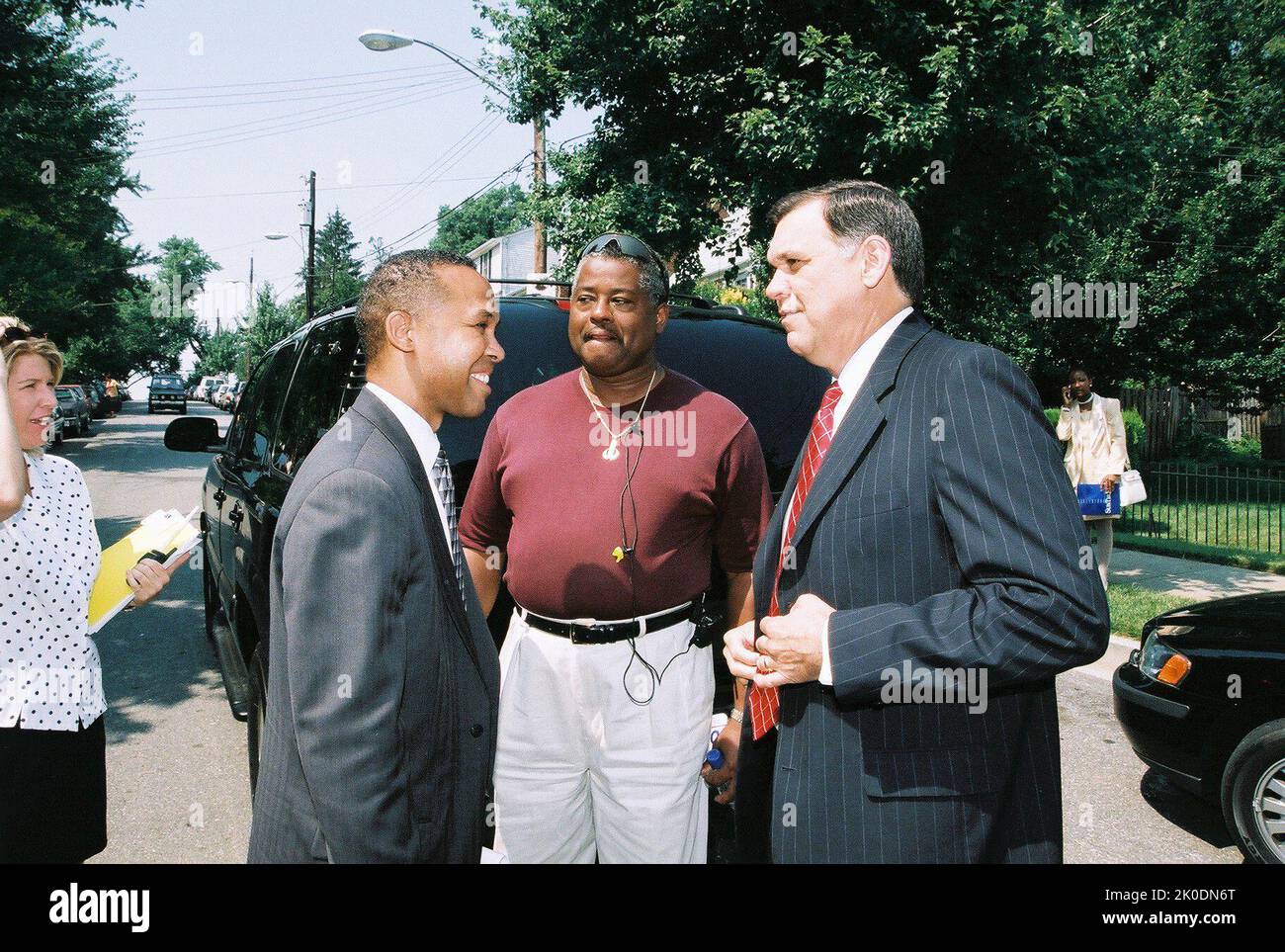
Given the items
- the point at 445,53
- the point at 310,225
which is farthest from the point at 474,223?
the point at 445,53

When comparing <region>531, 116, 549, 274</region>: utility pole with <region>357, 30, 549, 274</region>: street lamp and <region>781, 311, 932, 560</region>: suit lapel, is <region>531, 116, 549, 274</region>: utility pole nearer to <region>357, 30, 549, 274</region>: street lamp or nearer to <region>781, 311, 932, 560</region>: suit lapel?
<region>357, 30, 549, 274</region>: street lamp

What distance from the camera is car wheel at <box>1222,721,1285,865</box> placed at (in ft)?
12.4

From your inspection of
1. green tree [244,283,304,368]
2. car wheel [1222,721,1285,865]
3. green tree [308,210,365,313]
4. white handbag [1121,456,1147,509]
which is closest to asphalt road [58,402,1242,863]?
car wheel [1222,721,1285,865]

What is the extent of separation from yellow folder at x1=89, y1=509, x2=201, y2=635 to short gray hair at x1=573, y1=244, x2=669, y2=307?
56.1 inches

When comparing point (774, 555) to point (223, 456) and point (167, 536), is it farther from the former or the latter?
point (223, 456)

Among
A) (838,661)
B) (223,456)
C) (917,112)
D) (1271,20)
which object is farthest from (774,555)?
(1271,20)

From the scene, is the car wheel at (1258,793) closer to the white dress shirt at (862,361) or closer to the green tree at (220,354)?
the white dress shirt at (862,361)

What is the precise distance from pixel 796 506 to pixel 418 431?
0.83 meters

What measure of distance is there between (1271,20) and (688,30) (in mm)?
5343

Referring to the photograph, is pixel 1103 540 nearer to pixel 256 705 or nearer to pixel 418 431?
pixel 256 705

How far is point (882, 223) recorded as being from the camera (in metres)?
2.06

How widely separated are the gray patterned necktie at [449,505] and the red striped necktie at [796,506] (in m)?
0.69

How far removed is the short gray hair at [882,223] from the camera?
6.76 ft
